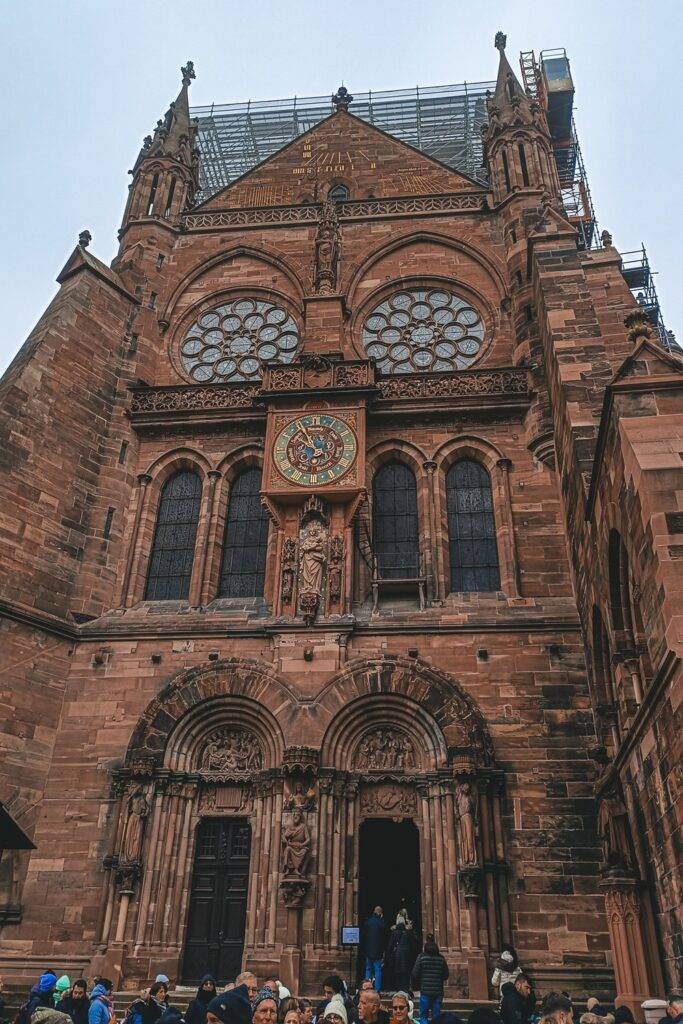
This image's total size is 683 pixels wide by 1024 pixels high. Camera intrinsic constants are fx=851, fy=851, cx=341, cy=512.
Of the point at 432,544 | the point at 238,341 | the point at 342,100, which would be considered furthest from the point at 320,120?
the point at 432,544

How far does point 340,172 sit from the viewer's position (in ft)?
75.3

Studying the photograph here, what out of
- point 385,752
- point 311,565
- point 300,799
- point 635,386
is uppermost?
point 311,565

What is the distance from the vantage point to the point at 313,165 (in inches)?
920

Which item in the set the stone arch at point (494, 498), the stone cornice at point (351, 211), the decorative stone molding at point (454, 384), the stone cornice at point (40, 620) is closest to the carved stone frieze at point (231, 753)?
the stone cornice at point (40, 620)

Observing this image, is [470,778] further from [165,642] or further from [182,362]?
[182,362]

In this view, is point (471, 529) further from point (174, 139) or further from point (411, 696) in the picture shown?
point (174, 139)

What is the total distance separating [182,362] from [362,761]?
1023 cm

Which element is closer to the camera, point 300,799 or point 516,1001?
point 516,1001

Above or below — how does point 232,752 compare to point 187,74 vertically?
below

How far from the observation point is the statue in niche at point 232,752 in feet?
44.8

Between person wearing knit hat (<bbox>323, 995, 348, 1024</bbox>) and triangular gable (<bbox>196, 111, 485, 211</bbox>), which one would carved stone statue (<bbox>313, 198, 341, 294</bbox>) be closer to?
triangular gable (<bbox>196, 111, 485, 211</bbox>)

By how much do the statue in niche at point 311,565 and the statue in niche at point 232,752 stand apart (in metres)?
2.13

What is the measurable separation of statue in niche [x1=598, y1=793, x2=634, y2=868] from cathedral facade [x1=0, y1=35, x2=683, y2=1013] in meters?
0.05

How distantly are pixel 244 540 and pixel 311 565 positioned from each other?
213 cm
